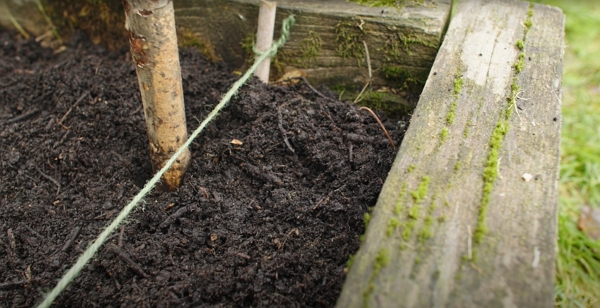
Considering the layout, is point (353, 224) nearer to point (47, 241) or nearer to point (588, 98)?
point (47, 241)

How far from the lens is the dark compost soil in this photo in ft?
4.90

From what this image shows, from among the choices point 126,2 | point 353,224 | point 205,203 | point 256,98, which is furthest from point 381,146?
point 126,2

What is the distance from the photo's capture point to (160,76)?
61.9 inches

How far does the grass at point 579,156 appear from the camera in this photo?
2.44m

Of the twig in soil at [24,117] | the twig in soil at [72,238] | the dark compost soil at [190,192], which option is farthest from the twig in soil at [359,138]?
the twig in soil at [24,117]

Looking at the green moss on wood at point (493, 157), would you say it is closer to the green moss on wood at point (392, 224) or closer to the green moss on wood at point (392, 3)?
→ the green moss on wood at point (392, 224)

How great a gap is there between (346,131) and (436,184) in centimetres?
62

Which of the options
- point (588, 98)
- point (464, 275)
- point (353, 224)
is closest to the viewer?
point (464, 275)

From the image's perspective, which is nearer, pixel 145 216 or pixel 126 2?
pixel 126 2

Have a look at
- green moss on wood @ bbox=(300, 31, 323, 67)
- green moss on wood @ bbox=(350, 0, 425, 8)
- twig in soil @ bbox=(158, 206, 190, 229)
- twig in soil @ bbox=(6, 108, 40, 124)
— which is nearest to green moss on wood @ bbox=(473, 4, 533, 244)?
green moss on wood @ bbox=(350, 0, 425, 8)

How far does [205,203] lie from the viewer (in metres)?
1.73

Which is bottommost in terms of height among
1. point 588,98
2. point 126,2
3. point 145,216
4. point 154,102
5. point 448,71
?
point 588,98

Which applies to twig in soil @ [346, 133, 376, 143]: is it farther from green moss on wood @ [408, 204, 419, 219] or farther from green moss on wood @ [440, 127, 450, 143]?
green moss on wood @ [408, 204, 419, 219]

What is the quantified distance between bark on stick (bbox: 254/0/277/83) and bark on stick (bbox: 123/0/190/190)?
58cm
